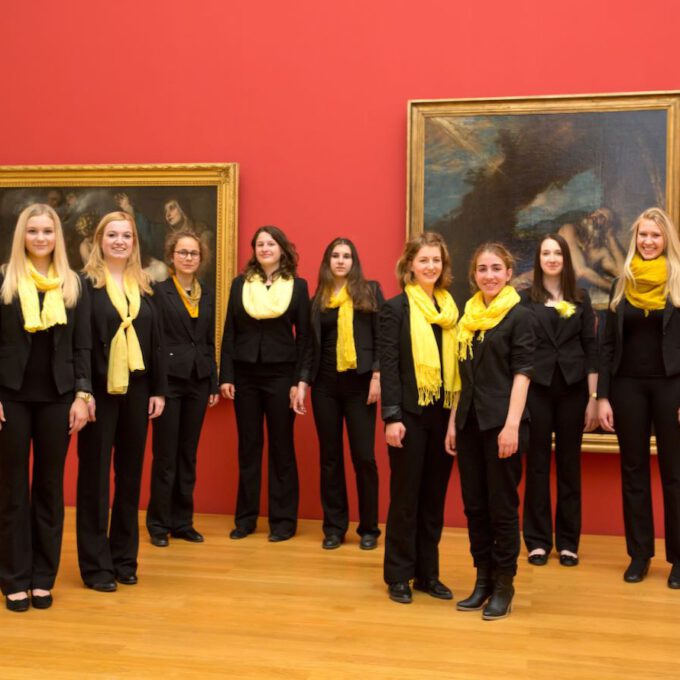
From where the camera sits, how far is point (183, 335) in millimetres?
5855

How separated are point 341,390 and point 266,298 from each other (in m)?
0.75

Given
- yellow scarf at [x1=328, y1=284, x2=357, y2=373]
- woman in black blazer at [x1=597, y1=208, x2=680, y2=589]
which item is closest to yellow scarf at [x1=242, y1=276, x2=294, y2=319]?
yellow scarf at [x1=328, y1=284, x2=357, y2=373]

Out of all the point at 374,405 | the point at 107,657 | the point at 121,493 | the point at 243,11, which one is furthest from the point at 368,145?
the point at 107,657

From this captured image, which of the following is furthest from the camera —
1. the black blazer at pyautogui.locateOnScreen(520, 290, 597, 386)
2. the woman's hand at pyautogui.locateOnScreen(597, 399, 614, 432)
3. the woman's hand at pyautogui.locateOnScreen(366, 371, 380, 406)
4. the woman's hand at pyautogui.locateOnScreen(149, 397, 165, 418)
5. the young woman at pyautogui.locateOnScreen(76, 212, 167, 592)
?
the woman's hand at pyautogui.locateOnScreen(366, 371, 380, 406)

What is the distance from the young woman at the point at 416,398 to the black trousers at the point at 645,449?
1.15 meters

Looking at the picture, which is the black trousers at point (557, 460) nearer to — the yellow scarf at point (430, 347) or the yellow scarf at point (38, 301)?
the yellow scarf at point (430, 347)

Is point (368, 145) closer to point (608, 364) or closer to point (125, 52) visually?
point (125, 52)

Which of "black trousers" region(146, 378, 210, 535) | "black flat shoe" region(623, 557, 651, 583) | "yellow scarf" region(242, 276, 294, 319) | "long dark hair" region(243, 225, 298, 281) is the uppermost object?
"long dark hair" region(243, 225, 298, 281)

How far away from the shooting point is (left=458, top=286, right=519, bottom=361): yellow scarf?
4.22 m

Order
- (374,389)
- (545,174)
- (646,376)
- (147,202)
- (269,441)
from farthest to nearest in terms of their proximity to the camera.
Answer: (147,202) → (545,174) → (269,441) → (374,389) → (646,376)

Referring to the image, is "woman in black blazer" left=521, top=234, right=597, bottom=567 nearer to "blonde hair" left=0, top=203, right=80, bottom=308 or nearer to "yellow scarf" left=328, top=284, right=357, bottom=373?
"yellow scarf" left=328, top=284, right=357, bottom=373

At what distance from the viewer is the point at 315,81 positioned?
6.57 metres

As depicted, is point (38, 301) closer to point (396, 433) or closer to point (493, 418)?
point (396, 433)

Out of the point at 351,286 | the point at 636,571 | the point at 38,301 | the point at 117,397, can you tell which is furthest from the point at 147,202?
the point at 636,571
